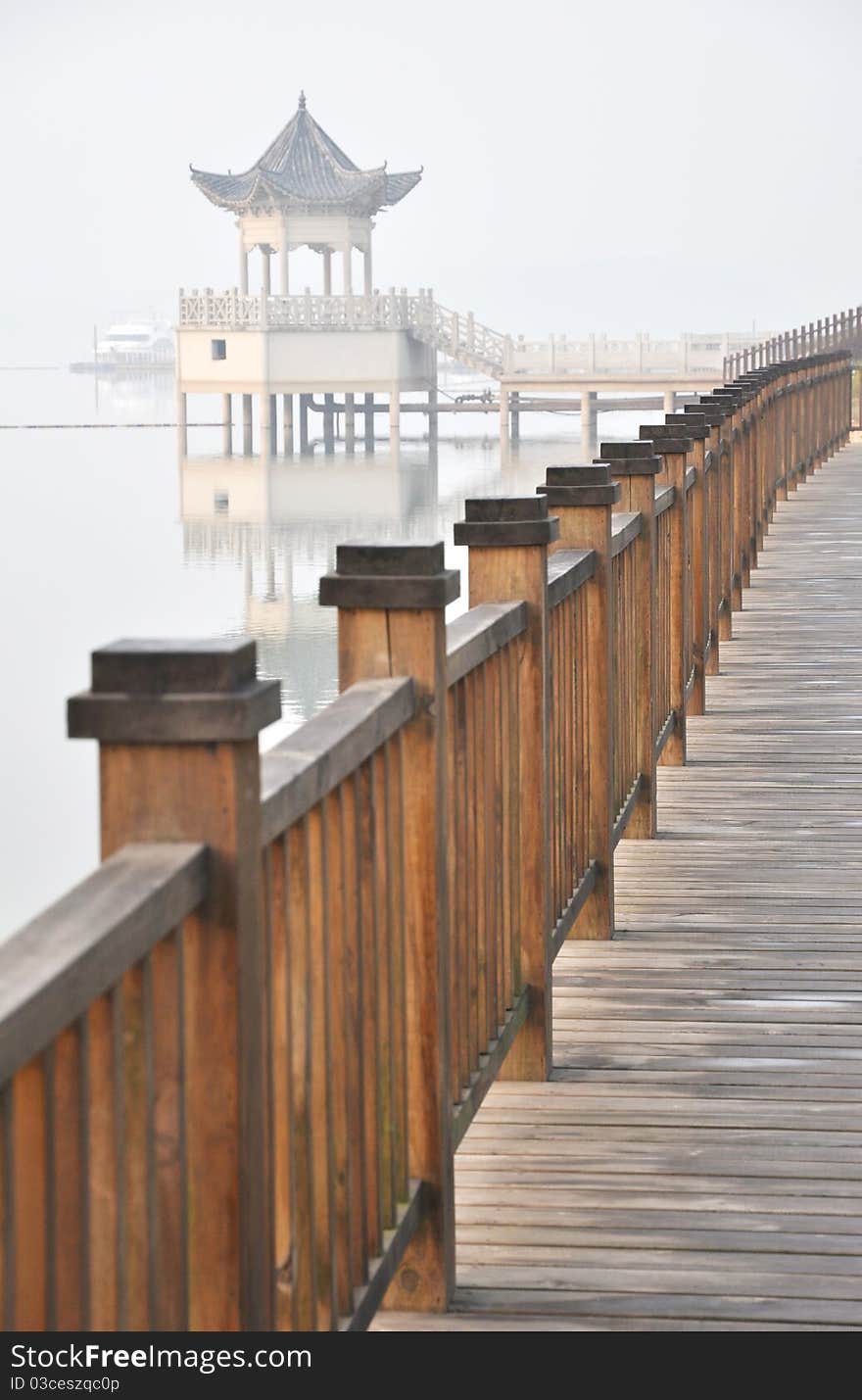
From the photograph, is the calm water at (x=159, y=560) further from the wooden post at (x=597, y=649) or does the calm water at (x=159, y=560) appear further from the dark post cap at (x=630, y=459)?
the wooden post at (x=597, y=649)

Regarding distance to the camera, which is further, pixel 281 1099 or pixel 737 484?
pixel 737 484

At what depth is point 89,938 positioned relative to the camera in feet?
5.16

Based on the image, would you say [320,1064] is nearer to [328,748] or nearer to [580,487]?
[328,748]

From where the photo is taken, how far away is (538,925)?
13.2 ft

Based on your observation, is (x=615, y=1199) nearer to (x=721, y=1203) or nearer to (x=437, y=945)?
(x=721, y=1203)

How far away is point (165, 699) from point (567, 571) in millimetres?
2640

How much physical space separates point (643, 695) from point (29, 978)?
4590mm

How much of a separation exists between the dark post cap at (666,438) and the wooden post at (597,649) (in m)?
1.99

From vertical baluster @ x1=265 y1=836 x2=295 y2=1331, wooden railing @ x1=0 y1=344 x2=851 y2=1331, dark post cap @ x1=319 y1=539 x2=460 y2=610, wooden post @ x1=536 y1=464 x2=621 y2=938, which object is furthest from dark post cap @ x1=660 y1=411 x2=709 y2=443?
vertical baluster @ x1=265 y1=836 x2=295 y2=1331

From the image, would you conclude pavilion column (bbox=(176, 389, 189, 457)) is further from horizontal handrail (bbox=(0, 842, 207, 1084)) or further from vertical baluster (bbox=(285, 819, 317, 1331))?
horizontal handrail (bbox=(0, 842, 207, 1084))

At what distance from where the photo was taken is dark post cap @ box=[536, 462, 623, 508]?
464 centimetres

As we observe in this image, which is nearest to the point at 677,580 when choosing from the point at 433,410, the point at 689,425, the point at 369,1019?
the point at 689,425

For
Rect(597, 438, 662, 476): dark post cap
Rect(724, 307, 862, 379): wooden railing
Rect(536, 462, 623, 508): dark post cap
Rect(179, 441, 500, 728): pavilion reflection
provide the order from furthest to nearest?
Rect(179, 441, 500, 728): pavilion reflection < Rect(724, 307, 862, 379): wooden railing < Rect(597, 438, 662, 476): dark post cap < Rect(536, 462, 623, 508): dark post cap

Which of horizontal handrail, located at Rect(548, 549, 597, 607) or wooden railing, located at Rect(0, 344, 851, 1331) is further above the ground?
horizontal handrail, located at Rect(548, 549, 597, 607)
